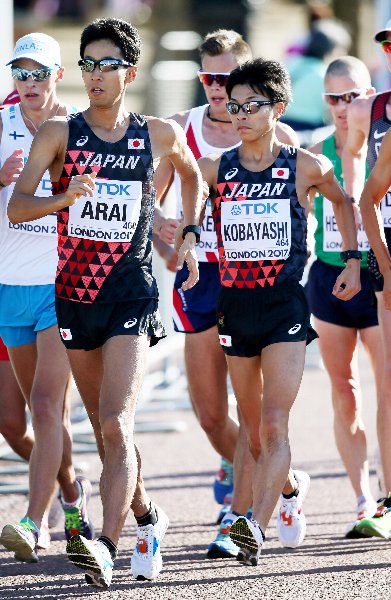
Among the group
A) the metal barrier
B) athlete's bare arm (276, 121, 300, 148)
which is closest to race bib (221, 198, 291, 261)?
athlete's bare arm (276, 121, 300, 148)

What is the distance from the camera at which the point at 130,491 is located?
6.23 metres

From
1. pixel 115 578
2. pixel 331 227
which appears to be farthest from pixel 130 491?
pixel 331 227

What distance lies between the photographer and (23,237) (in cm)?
744

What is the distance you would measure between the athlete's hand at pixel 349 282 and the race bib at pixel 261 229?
316mm

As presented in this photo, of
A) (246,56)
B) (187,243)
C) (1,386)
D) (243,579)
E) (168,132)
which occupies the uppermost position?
(246,56)

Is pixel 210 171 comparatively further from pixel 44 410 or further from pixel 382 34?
pixel 44 410

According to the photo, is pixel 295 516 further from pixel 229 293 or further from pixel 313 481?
pixel 313 481

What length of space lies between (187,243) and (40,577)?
162 centimetres

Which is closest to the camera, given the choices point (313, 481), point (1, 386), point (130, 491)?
point (130, 491)

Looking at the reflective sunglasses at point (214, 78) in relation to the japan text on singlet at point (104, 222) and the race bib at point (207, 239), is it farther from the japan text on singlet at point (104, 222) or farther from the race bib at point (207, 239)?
the japan text on singlet at point (104, 222)

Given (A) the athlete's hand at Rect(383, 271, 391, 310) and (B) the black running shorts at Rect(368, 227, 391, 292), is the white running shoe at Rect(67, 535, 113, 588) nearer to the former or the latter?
(A) the athlete's hand at Rect(383, 271, 391, 310)

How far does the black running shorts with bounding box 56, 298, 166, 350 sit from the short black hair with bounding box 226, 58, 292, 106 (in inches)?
43.8

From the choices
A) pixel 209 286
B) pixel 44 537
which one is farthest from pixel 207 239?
pixel 44 537

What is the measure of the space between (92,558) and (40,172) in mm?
1647
